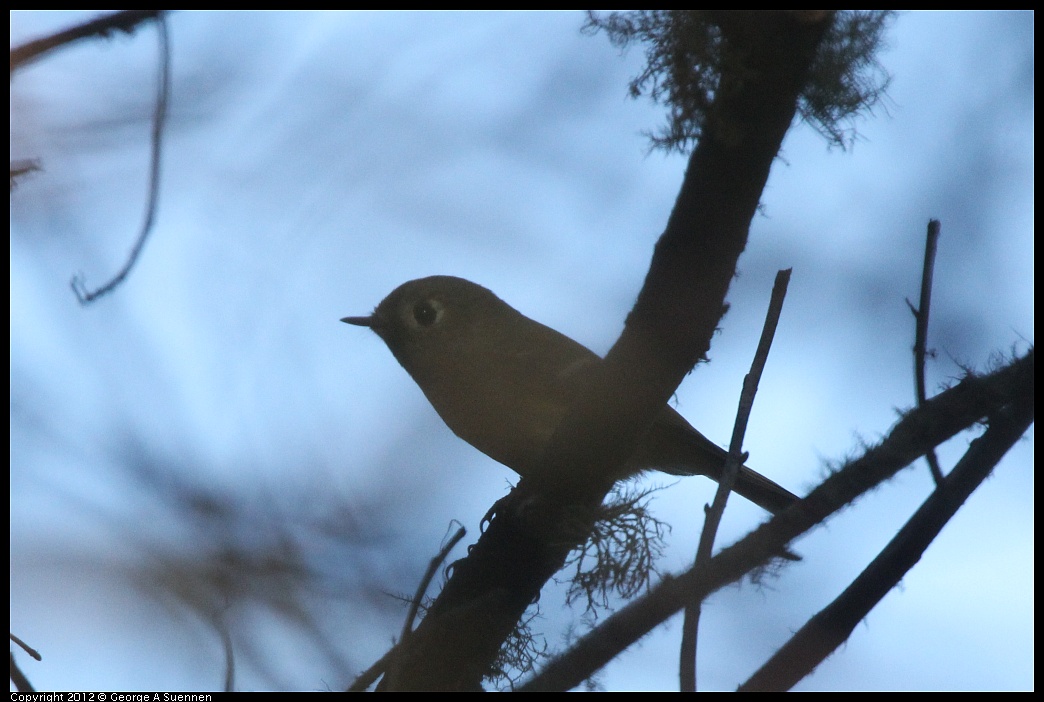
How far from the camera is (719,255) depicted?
92.0 inches

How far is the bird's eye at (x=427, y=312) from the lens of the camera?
15.4 ft

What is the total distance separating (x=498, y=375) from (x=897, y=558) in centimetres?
240

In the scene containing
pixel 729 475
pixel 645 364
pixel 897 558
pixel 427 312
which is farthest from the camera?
pixel 427 312

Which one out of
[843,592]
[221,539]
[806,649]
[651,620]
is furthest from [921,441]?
[221,539]

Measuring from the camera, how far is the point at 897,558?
6.94ft

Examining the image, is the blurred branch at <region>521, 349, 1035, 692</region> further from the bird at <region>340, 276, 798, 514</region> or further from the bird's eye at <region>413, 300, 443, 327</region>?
the bird's eye at <region>413, 300, 443, 327</region>

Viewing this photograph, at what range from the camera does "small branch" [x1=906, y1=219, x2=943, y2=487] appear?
2.19 metres

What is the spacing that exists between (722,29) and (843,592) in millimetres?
1520

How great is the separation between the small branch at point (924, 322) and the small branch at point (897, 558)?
76 mm

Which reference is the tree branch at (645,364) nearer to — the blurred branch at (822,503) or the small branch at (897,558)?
the blurred branch at (822,503)

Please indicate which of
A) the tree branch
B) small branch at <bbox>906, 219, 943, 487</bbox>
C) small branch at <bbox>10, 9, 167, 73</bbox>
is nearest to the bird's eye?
the tree branch

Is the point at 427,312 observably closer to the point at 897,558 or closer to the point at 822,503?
the point at 822,503

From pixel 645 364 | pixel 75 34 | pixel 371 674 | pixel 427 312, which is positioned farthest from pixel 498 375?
pixel 75 34

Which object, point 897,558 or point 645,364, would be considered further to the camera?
point 645,364
